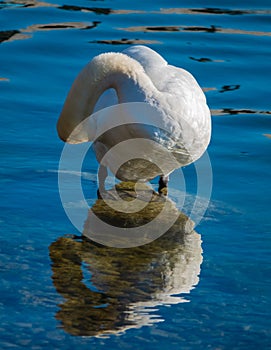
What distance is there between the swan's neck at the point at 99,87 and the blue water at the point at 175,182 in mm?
706

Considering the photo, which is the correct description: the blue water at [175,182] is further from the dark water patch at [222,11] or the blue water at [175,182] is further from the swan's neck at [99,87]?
the swan's neck at [99,87]

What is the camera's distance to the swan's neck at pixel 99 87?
22.1 feet

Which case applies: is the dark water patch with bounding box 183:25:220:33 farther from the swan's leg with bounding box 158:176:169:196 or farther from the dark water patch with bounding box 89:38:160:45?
the swan's leg with bounding box 158:176:169:196

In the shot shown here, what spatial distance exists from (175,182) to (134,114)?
142cm

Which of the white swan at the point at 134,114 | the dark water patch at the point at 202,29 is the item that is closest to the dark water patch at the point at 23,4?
the dark water patch at the point at 202,29

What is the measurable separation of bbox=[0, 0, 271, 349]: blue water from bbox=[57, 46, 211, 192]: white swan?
1.91 ft

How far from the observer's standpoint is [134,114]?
22.0ft

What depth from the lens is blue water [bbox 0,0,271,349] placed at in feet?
17.2

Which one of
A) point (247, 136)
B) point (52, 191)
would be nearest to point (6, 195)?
point (52, 191)

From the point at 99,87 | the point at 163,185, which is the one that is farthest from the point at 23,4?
the point at 99,87

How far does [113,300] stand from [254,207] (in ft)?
6.86

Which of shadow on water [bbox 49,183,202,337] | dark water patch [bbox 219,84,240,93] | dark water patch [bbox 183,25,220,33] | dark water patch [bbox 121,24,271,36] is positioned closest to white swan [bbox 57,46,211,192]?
shadow on water [bbox 49,183,202,337]

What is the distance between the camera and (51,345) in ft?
16.3

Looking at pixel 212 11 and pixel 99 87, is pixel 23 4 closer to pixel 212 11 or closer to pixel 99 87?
pixel 212 11
